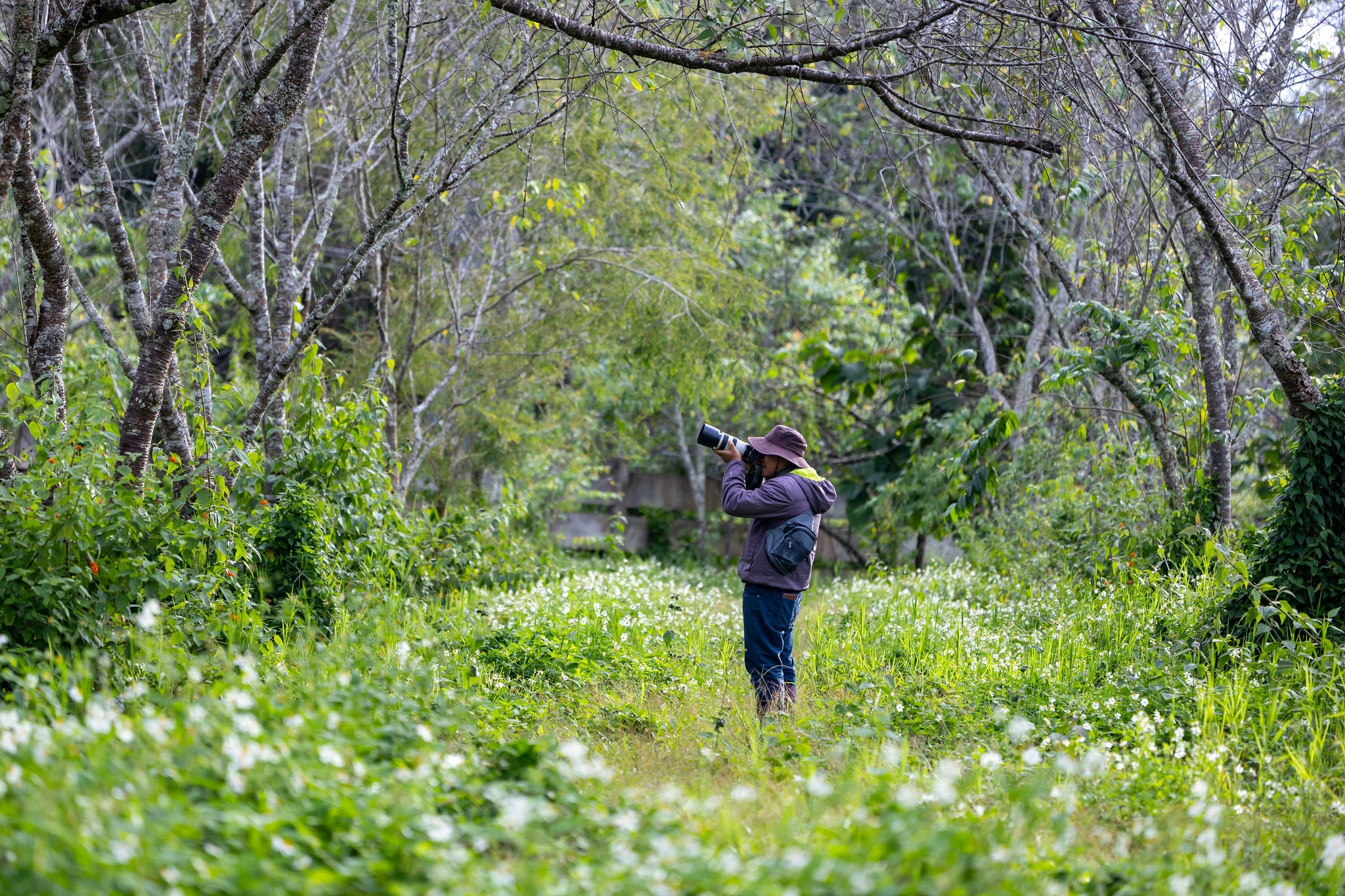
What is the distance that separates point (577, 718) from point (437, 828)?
2.29m

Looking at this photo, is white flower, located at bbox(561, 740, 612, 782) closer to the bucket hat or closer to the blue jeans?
the blue jeans

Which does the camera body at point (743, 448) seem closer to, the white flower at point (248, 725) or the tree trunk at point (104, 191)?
the tree trunk at point (104, 191)

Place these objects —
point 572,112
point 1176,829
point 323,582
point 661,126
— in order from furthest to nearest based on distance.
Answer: point 661,126
point 572,112
point 323,582
point 1176,829

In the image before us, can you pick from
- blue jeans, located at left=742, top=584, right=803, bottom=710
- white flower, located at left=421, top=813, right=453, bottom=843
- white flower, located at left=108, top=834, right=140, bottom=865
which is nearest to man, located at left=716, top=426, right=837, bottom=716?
blue jeans, located at left=742, top=584, right=803, bottom=710

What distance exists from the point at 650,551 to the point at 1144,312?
8.79 m

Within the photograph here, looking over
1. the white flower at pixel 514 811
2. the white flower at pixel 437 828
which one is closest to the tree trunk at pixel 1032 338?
the white flower at pixel 514 811

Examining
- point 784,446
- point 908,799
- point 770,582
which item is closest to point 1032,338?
point 784,446

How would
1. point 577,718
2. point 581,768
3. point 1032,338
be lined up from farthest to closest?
1. point 1032,338
2. point 577,718
3. point 581,768

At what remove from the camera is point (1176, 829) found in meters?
3.06

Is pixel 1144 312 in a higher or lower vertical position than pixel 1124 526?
higher

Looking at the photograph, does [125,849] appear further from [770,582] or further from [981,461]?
[981,461]

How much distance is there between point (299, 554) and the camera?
588 centimetres

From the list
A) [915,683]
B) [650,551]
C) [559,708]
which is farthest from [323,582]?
[650,551]

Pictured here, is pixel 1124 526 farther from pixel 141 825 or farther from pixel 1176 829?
pixel 141 825
